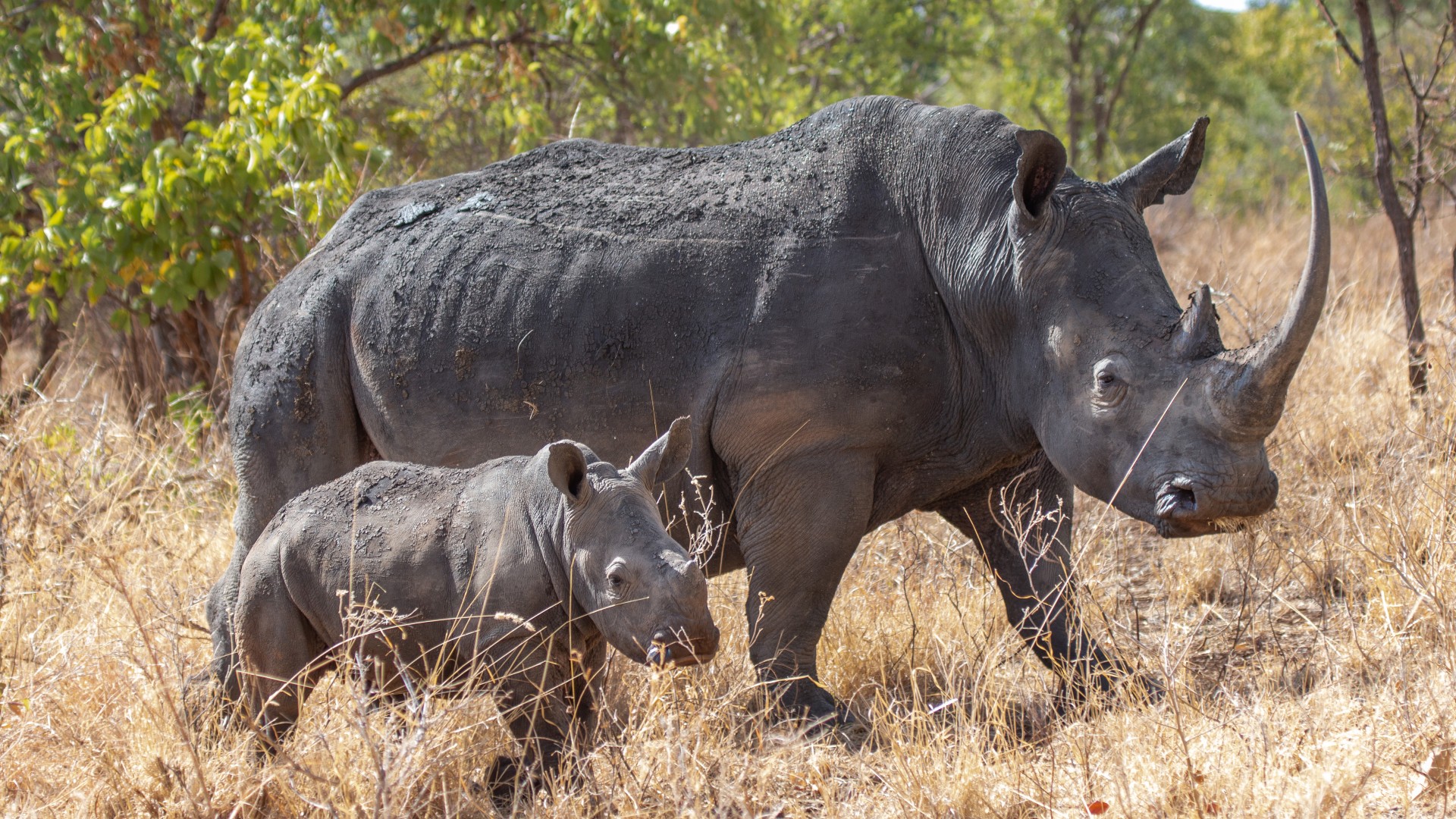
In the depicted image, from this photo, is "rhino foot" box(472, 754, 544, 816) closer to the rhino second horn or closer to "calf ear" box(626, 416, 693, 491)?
"calf ear" box(626, 416, 693, 491)

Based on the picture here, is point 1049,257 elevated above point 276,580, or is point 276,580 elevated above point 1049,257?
point 1049,257

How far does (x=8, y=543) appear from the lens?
5066 mm

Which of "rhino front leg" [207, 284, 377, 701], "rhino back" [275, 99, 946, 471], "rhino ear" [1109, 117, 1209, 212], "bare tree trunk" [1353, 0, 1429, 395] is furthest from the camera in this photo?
"bare tree trunk" [1353, 0, 1429, 395]

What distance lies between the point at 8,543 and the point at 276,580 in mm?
1905

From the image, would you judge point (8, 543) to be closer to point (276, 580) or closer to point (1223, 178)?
point (276, 580)

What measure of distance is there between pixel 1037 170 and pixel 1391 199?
369cm

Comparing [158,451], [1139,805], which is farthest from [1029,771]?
[158,451]

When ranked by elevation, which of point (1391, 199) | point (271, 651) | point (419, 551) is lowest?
point (271, 651)

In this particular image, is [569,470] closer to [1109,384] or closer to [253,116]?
[1109,384]

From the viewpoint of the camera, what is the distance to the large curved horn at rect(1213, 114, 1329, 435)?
3570mm

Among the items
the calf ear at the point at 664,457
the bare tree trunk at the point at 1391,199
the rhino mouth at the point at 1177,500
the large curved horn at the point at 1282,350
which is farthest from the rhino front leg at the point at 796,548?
the bare tree trunk at the point at 1391,199

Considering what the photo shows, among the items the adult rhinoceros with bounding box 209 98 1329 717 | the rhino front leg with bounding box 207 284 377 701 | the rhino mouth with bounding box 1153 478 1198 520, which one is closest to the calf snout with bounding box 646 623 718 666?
the adult rhinoceros with bounding box 209 98 1329 717

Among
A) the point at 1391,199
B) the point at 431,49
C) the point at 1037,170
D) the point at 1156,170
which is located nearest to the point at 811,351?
the point at 1037,170

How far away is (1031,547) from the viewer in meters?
4.70
